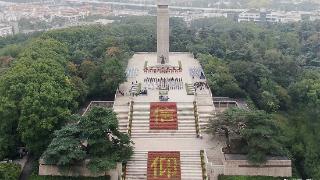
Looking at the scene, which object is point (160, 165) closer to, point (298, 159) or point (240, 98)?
point (298, 159)

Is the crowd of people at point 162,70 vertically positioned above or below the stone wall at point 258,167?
above

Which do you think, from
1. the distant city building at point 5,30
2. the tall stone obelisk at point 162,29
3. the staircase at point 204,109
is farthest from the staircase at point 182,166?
the distant city building at point 5,30

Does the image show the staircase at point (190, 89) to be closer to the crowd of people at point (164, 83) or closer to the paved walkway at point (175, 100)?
the paved walkway at point (175, 100)

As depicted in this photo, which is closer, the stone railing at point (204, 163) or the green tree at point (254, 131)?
the green tree at point (254, 131)

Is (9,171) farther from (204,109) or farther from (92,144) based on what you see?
(204,109)

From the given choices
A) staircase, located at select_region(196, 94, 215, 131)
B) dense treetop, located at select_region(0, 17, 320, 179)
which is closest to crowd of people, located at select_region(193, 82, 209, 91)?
dense treetop, located at select_region(0, 17, 320, 179)

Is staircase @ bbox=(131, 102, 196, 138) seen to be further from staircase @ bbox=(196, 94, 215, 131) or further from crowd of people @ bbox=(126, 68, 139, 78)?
crowd of people @ bbox=(126, 68, 139, 78)
